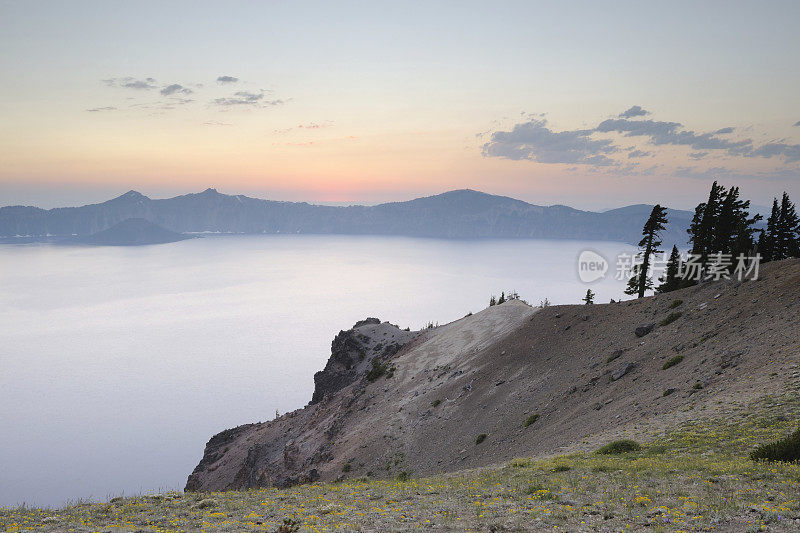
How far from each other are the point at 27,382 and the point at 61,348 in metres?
36.5

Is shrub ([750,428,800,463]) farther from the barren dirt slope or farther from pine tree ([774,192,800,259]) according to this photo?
pine tree ([774,192,800,259])

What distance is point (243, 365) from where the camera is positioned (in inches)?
6225

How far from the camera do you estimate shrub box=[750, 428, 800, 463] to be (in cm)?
1668


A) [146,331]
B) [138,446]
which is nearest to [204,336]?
[146,331]

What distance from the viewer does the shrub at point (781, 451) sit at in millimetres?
16678

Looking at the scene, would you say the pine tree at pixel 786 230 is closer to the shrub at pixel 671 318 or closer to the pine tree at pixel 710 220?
the pine tree at pixel 710 220

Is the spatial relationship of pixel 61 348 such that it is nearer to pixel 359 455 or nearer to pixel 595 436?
pixel 359 455

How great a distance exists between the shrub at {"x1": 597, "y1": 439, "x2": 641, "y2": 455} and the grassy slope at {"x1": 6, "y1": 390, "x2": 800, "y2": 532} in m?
0.68

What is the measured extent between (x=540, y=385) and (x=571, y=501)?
30956 millimetres

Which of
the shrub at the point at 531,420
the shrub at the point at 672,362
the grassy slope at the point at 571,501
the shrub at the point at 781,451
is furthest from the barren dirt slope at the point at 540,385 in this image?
the shrub at the point at 781,451

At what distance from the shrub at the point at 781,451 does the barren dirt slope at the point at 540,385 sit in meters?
7.53

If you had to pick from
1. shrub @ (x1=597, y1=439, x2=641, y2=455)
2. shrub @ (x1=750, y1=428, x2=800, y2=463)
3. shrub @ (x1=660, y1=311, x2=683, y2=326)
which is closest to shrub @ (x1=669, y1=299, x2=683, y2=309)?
shrub @ (x1=660, y1=311, x2=683, y2=326)

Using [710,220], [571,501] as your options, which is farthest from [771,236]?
[571,501]

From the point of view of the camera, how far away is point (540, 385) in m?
45.1
